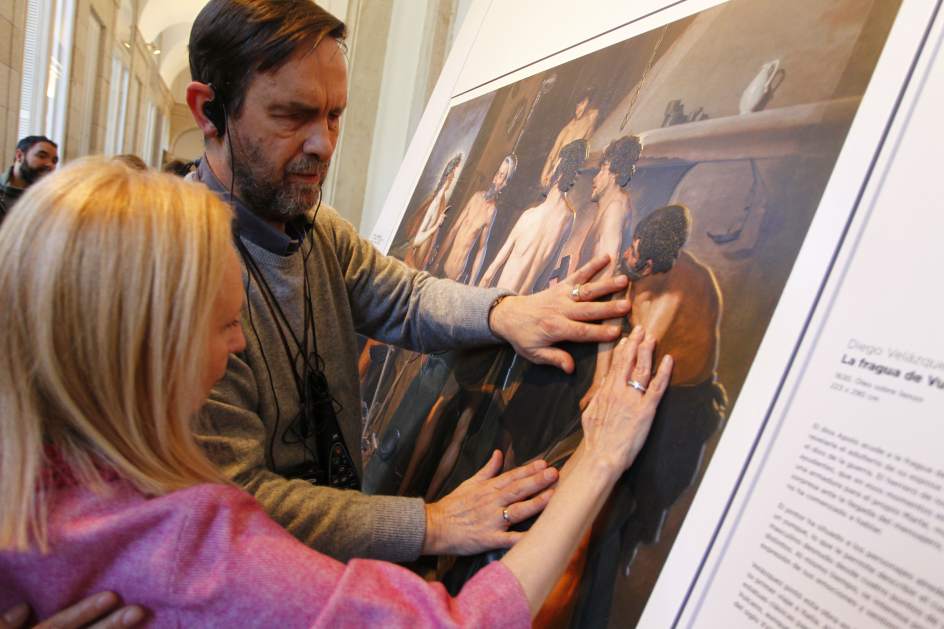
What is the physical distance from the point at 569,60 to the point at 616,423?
44.0 inches

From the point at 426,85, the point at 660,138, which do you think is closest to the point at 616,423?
the point at 660,138

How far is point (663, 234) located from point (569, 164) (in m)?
0.47

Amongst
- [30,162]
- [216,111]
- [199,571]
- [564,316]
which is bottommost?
[199,571]

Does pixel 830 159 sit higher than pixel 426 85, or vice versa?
pixel 426 85

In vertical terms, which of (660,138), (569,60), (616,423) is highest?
(569,60)

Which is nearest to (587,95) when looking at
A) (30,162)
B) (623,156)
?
(623,156)

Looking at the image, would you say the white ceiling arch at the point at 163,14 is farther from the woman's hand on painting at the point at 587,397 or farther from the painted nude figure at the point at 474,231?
the woman's hand on painting at the point at 587,397

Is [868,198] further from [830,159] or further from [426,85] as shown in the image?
[426,85]

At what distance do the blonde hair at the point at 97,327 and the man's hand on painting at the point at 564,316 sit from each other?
0.65m

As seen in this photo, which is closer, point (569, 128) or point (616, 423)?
point (616, 423)

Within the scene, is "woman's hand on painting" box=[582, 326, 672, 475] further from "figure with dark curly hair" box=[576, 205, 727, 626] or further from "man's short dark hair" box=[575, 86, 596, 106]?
"man's short dark hair" box=[575, 86, 596, 106]

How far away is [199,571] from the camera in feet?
2.70

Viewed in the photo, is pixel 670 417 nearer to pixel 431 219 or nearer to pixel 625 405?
pixel 625 405

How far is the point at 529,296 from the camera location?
1.41 meters
